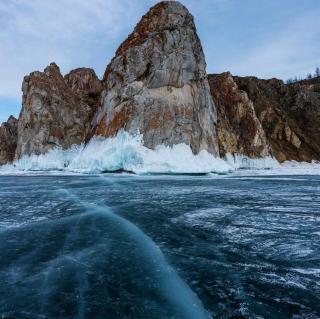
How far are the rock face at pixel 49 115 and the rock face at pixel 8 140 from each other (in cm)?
1231

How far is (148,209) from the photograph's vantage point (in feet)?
35.4

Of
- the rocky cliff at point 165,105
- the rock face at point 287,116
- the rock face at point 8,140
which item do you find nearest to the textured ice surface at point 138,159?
the rocky cliff at point 165,105

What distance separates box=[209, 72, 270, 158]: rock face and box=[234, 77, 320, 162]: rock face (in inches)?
407

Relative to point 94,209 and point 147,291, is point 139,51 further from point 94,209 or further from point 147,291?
point 147,291

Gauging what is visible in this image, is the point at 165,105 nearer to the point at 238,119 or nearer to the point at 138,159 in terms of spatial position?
the point at 138,159

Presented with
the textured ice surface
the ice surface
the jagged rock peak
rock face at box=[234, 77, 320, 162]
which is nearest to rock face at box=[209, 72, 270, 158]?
rock face at box=[234, 77, 320, 162]

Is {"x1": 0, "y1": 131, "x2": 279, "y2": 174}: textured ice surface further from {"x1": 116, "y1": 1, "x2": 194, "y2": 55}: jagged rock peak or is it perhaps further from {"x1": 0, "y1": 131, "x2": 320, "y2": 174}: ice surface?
{"x1": 116, "y1": 1, "x2": 194, "y2": 55}: jagged rock peak

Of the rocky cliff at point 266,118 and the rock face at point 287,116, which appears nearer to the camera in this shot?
the rocky cliff at point 266,118

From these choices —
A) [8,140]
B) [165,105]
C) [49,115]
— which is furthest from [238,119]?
[8,140]

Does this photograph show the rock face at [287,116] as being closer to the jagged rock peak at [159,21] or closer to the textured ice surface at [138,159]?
the jagged rock peak at [159,21]

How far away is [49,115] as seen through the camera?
57062 mm

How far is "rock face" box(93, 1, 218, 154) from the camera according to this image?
39875mm

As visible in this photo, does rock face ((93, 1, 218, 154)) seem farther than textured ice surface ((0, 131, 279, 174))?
Yes

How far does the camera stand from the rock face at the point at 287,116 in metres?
76.6
